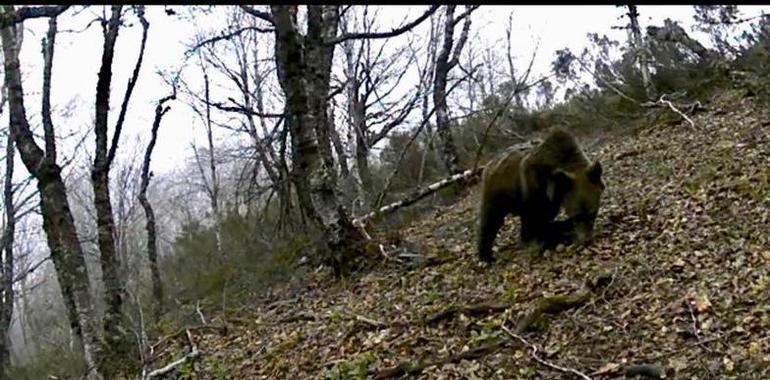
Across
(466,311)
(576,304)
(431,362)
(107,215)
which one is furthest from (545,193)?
(107,215)

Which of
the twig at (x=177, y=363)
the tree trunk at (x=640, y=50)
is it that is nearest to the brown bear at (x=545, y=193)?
the twig at (x=177, y=363)

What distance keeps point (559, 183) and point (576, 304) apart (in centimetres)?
152

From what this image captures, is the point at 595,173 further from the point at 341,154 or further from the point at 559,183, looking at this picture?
the point at 341,154

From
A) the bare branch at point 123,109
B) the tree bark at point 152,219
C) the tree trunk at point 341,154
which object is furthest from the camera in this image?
the tree trunk at point 341,154

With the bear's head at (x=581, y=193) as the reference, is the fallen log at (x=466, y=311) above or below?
below

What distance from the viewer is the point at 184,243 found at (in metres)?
19.3

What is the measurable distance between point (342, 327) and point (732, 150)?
4.46 m

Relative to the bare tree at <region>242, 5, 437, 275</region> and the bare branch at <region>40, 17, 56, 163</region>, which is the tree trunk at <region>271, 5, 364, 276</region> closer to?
the bare tree at <region>242, 5, 437, 275</region>

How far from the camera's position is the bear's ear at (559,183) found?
19.6 feet

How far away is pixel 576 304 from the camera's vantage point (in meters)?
4.72

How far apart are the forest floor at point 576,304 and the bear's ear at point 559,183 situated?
1.48 ft

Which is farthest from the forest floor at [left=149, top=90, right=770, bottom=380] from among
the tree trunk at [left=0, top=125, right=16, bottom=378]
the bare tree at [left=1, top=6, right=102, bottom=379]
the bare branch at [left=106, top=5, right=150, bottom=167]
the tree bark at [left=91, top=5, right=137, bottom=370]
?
the tree trunk at [left=0, top=125, right=16, bottom=378]

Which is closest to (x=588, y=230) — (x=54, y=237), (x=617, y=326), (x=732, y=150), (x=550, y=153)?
(x=550, y=153)

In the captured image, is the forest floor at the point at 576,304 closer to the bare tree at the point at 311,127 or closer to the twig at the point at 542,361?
the twig at the point at 542,361
